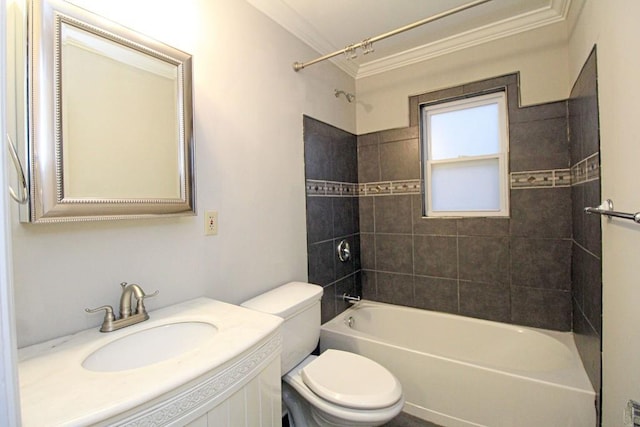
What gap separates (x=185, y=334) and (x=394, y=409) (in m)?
0.94

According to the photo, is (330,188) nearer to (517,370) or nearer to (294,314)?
(294,314)

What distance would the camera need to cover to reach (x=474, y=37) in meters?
2.08

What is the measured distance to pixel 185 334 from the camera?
1084 mm

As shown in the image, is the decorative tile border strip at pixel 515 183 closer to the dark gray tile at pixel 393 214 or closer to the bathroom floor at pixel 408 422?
the dark gray tile at pixel 393 214

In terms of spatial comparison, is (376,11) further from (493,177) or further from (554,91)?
(493,177)

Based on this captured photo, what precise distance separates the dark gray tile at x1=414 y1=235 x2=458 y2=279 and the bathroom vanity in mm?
1663

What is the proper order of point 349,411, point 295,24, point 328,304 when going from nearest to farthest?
point 349,411, point 295,24, point 328,304

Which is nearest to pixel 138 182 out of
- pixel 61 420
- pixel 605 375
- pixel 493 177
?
pixel 61 420

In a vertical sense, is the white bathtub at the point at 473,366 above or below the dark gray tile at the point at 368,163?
below

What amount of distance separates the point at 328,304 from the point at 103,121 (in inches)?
69.0

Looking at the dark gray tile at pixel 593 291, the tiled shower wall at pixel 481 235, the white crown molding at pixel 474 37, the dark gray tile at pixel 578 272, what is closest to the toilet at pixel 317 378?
the dark gray tile at pixel 593 291

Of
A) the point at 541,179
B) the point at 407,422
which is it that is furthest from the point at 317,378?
the point at 541,179

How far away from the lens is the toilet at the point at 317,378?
1248mm

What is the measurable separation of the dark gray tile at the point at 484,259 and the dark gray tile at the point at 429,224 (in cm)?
11
